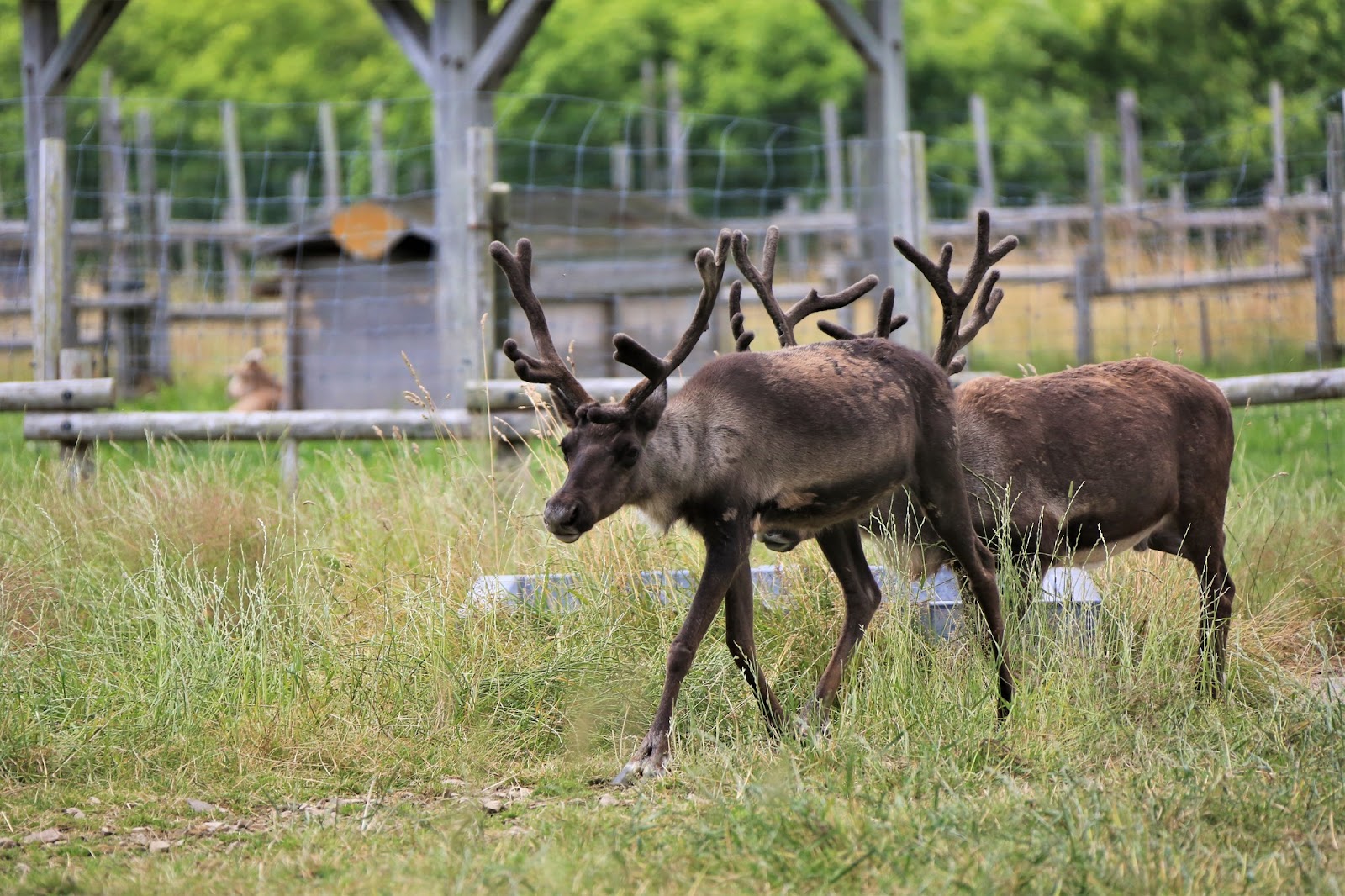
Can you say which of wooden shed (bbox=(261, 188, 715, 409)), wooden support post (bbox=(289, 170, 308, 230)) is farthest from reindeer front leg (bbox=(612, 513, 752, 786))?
wooden shed (bbox=(261, 188, 715, 409))

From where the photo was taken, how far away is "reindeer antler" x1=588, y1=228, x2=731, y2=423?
4078 mm

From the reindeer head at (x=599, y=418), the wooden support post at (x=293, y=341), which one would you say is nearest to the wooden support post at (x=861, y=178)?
the reindeer head at (x=599, y=418)

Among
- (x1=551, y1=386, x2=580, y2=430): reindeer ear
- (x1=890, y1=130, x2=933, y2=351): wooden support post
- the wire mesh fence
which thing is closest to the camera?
(x1=551, y1=386, x2=580, y2=430): reindeer ear

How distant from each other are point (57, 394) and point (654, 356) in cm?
446

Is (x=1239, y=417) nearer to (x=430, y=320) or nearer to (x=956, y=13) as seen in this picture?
(x=430, y=320)

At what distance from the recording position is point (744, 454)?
4289mm

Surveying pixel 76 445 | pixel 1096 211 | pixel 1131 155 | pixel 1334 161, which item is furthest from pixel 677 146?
pixel 76 445

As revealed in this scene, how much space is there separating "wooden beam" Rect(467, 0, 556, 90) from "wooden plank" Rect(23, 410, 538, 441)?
1.89m

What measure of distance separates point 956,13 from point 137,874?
Result: 30.8m

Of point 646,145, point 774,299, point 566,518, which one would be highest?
point 646,145

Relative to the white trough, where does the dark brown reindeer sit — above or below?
above

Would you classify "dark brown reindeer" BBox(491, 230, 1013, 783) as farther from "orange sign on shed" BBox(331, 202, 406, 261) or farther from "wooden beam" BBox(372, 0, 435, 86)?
"orange sign on shed" BBox(331, 202, 406, 261)

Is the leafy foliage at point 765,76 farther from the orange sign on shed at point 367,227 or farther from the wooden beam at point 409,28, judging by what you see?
the wooden beam at point 409,28

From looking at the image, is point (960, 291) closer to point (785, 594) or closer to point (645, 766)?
point (785, 594)
